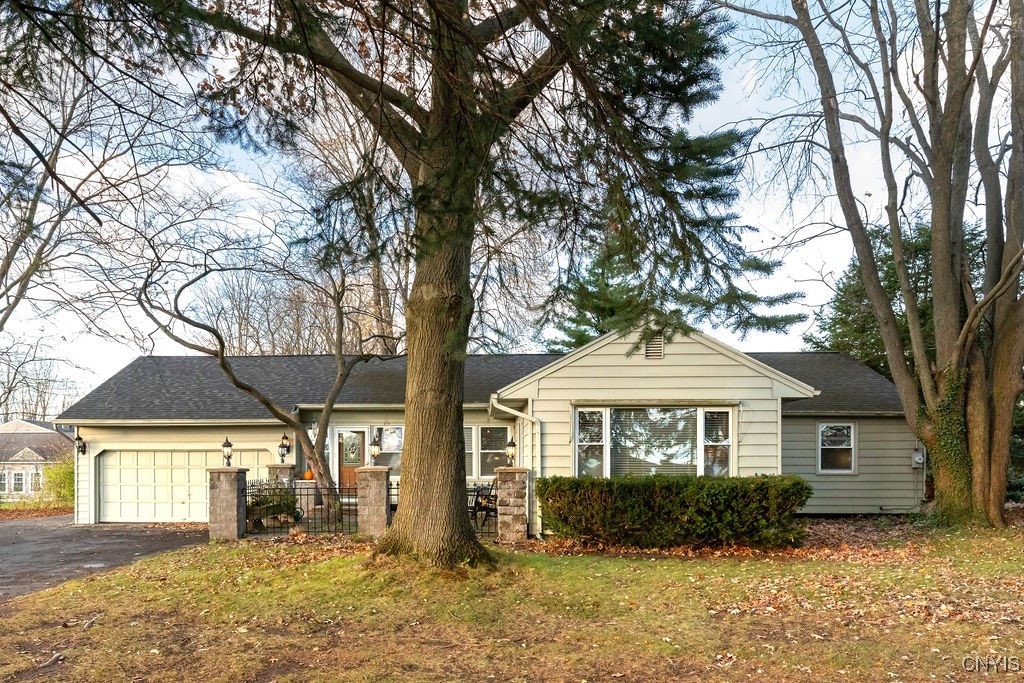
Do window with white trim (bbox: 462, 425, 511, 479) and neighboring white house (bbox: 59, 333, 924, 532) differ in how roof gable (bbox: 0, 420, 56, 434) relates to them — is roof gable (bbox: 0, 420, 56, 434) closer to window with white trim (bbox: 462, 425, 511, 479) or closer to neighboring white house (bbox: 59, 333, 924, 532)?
neighboring white house (bbox: 59, 333, 924, 532)

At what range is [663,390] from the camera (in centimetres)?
1219

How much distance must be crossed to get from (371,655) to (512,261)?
3959 millimetres

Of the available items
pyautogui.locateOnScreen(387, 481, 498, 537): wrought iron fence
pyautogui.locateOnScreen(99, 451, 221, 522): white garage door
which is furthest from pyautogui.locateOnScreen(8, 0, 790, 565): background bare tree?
pyautogui.locateOnScreen(99, 451, 221, 522): white garage door

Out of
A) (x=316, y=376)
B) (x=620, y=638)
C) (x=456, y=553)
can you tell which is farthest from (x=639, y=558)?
(x=316, y=376)

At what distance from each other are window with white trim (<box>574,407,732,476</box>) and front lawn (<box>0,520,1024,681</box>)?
2725mm

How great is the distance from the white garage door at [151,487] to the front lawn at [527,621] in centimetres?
765

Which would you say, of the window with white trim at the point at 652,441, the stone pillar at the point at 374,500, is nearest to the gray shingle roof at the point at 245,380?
the window with white trim at the point at 652,441

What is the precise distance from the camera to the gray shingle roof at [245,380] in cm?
1661

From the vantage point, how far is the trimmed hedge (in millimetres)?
10664

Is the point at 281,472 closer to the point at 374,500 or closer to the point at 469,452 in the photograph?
the point at 469,452

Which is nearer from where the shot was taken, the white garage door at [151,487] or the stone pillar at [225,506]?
the stone pillar at [225,506]

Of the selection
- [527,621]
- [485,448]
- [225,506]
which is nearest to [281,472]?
[225,506]

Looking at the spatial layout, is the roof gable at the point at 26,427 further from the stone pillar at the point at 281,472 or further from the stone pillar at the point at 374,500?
the stone pillar at the point at 374,500

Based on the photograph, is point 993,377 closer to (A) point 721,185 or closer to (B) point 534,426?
(B) point 534,426
